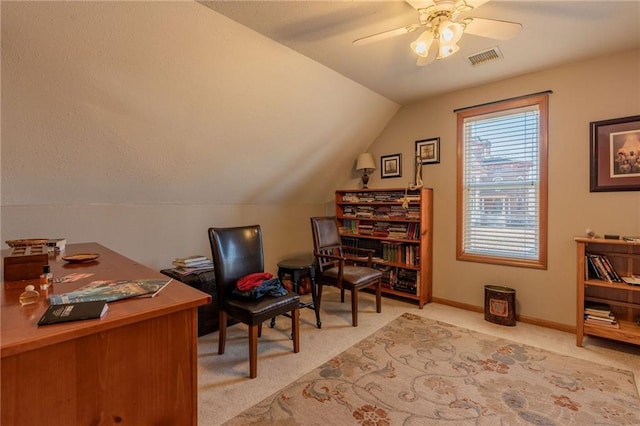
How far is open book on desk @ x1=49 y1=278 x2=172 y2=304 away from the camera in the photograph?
3.26 ft

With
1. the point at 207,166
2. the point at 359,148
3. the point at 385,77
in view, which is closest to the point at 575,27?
the point at 385,77

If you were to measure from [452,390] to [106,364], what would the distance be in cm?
193

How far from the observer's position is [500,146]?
311 cm

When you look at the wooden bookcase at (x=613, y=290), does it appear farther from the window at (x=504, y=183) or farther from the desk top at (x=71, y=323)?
the desk top at (x=71, y=323)

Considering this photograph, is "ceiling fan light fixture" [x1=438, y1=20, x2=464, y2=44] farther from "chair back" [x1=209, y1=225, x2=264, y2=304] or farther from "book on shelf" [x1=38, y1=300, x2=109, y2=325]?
"book on shelf" [x1=38, y1=300, x2=109, y2=325]

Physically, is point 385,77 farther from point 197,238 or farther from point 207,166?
point 197,238

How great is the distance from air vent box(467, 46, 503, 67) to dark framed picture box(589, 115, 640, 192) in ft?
3.39

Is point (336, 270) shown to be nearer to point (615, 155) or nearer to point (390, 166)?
point (390, 166)

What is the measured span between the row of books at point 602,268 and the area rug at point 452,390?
0.70 metres

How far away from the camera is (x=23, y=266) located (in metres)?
1.27

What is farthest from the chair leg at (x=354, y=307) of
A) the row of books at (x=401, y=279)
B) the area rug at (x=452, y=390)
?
the row of books at (x=401, y=279)

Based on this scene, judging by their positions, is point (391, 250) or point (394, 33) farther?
point (391, 250)

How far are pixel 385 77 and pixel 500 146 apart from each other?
139 centimetres

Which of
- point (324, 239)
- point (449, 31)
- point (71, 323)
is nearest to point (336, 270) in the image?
point (324, 239)
